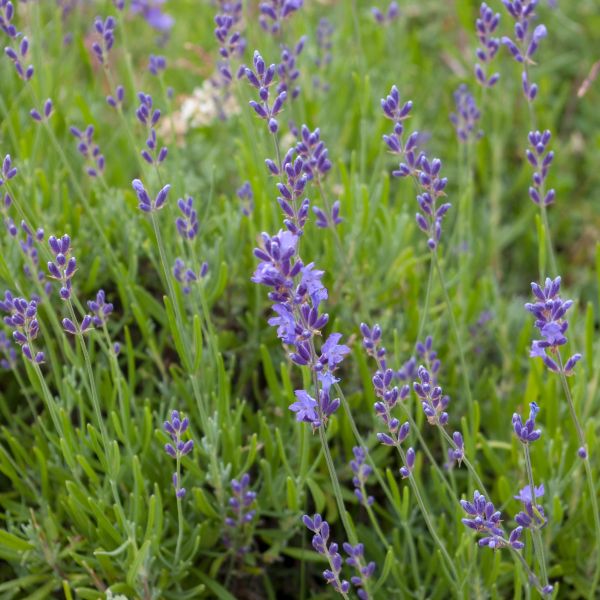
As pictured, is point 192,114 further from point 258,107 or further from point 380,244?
point 258,107

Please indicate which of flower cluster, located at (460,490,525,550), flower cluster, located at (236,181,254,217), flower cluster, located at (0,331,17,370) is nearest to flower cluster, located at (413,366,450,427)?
flower cluster, located at (460,490,525,550)

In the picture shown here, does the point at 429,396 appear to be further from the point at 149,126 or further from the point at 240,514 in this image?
the point at 149,126

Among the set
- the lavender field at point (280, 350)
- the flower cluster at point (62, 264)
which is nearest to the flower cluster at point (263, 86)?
the lavender field at point (280, 350)

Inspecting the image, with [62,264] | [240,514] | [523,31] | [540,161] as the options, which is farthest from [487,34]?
[240,514]

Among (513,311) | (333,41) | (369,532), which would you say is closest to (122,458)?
(369,532)

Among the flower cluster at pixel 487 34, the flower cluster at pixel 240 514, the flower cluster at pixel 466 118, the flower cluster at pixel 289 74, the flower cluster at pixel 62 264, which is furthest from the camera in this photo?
the flower cluster at pixel 466 118

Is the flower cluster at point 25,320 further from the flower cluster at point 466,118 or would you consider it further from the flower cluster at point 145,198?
the flower cluster at point 466,118
